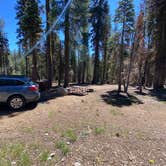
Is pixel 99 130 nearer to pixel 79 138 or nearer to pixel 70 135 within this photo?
pixel 79 138

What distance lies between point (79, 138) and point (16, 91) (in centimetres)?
451

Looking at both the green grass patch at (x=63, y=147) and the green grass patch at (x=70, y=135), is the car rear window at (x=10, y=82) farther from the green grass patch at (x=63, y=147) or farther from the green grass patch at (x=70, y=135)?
the green grass patch at (x=63, y=147)

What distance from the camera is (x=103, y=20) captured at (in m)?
26.6

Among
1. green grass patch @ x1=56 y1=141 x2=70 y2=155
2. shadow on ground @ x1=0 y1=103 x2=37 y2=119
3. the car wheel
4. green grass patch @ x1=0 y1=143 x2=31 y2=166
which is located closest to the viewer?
green grass patch @ x1=0 y1=143 x2=31 y2=166

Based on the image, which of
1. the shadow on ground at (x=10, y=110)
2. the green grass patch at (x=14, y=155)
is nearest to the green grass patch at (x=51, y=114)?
the shadow on ground at (x=10, y=110)

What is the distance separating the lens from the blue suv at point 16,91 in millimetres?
8959

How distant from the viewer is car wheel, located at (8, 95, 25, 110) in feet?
29.6

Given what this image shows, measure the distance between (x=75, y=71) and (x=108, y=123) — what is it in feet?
118

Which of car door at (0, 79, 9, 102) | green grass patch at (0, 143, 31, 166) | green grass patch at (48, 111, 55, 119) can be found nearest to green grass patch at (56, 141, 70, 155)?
green grass patch at (0, 143, 31, 166)

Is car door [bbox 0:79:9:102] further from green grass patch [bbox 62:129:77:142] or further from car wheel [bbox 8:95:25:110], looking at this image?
green grass patch [bbox 62:129:77:142]

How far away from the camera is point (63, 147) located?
16.9 ft

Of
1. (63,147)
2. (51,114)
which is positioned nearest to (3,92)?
(51,114)

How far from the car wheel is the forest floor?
0.43m

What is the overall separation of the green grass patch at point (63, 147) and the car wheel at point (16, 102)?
4.35 metres
